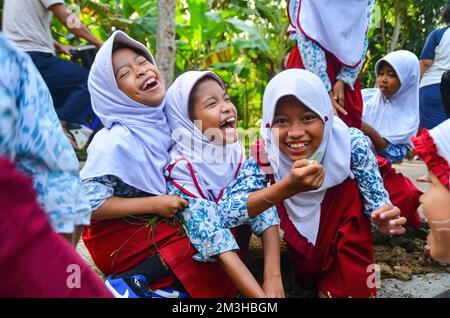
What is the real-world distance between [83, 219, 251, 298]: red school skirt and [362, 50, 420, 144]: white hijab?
5.70 feet

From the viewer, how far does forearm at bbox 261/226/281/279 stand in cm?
180

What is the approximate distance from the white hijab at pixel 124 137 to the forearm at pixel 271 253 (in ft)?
1.56

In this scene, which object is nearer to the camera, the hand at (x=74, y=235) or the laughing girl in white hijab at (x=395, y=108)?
the hand at (x=74, y=235)

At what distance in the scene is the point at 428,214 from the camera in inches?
55.0

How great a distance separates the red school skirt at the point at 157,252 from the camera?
1836 millimetres

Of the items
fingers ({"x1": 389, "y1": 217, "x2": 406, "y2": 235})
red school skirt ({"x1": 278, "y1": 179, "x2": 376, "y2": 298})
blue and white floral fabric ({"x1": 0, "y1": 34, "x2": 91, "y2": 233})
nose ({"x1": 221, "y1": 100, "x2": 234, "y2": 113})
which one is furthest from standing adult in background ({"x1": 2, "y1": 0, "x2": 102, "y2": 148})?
fingers ({"x1": 389, "y1": 217, "x2": 406, "y2": 235})

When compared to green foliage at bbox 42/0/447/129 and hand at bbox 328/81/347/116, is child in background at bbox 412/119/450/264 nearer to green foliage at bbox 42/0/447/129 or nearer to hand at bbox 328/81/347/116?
hand at bbox 328/81/347/116

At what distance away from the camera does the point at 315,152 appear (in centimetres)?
198

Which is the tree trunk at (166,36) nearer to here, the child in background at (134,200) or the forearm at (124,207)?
the child in background at (134,200)

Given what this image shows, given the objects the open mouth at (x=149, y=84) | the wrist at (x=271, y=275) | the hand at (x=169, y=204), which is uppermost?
the open mouth at (x=149, y=84)

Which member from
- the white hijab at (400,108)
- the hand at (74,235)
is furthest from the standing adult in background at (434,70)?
the hand at (74,235)

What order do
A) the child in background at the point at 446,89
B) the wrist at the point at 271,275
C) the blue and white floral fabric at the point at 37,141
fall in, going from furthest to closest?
1. the child in background at the point at 446,89
2. the wrist at the point at 271,275
3. the blue and white floral fabric at the point at 37,141
